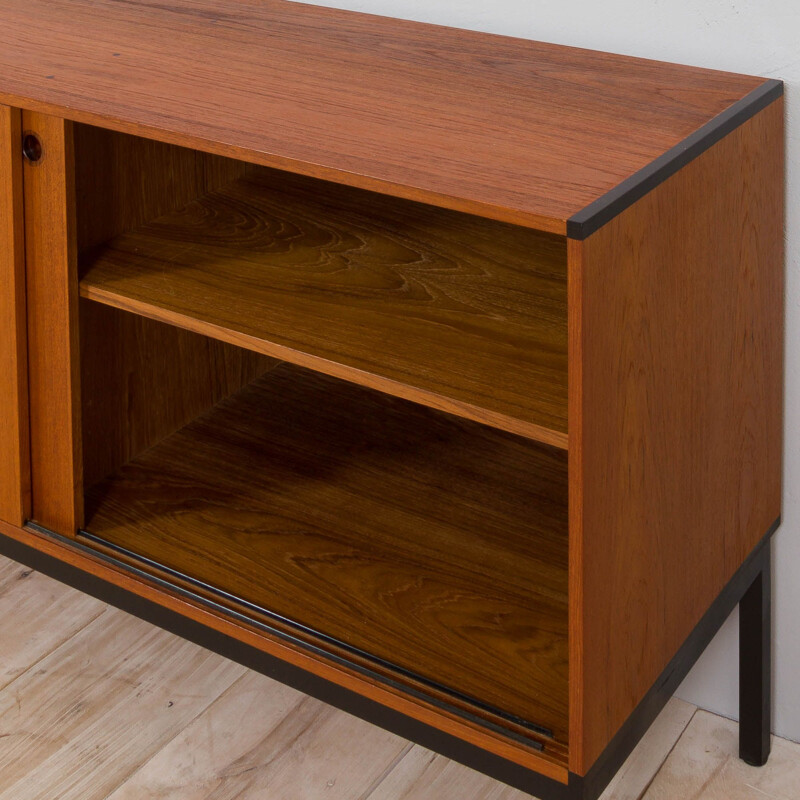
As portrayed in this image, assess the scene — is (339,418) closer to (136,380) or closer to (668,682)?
(136,380)

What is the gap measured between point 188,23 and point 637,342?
702mm

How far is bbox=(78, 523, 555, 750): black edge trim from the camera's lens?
1084 millimetres

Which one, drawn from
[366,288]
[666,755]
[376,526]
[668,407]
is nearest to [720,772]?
[666,755]

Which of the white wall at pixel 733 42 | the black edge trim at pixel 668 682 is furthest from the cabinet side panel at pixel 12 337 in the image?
the black edge trim at pixel 668 682

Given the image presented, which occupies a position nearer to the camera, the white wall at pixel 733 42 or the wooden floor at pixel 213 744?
the white wall at pixel 733 42

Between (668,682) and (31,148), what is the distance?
0.81 meters

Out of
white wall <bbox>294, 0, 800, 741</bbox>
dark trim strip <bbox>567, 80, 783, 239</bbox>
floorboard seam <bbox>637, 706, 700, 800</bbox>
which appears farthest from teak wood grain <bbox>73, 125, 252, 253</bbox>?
floorboard seam <bbox>637, 706, 700, 800</bbox>

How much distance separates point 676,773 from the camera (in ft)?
5.05

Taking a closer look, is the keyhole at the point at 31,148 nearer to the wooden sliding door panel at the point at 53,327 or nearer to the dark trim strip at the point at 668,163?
the wooden sliding door panel at the point at 53,327

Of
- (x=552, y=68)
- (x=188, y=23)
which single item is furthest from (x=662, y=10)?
(x=188, y=23)

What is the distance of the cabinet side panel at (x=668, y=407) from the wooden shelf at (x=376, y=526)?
0.11 metres

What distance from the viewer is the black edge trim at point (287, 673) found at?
107 centimetres

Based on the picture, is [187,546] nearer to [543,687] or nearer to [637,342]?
[543,687]

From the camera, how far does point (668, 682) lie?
119 cm
